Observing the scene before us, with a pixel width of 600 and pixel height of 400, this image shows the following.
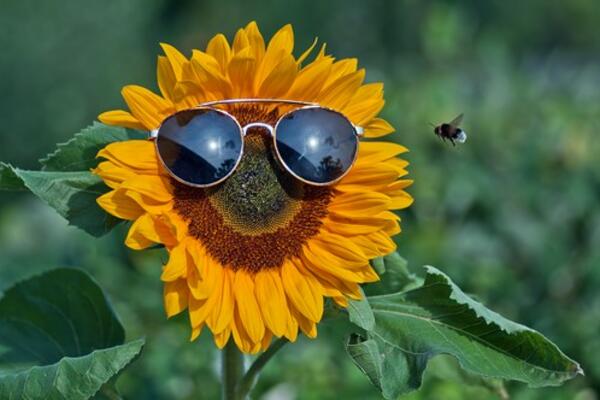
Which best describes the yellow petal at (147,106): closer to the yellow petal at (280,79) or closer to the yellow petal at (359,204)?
the yellow petal at (280,79)

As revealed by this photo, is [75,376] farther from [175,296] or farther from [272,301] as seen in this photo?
[272,301]

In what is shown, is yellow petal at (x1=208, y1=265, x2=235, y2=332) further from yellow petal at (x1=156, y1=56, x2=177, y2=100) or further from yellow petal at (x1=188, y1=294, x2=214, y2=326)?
yellow petal at (x1=156, y1=56, x2=177, y2=100)

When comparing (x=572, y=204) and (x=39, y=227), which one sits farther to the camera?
(x=39, y=227)

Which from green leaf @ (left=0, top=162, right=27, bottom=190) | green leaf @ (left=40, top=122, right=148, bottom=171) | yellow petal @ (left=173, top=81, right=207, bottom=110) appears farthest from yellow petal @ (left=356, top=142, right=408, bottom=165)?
green leaf @ (left=0, top=162, right=27, bottom=190)

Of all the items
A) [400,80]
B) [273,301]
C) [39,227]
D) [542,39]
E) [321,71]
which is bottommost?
[39,227]

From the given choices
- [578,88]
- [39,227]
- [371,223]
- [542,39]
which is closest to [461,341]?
[371,223]

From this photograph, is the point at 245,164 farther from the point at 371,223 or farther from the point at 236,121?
the point at 371,223

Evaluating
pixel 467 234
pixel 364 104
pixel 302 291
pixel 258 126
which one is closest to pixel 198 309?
pixel 302 291
